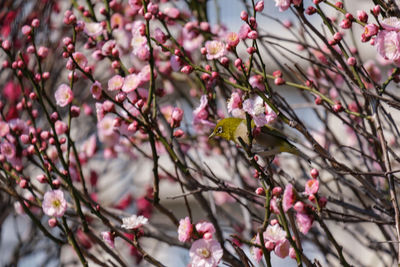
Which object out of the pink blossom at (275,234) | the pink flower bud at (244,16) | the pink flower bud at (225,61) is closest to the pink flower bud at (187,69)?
the pink flower bud at (225,61)

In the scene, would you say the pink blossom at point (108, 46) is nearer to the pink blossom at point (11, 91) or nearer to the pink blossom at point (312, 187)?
the pink blossom at point (312, 187)

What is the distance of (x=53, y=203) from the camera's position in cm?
180

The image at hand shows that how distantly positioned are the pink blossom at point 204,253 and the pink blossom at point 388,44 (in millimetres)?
697

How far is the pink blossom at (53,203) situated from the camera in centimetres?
179

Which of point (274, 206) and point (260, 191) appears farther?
point (260, 191)

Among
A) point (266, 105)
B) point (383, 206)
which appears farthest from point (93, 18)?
point (383, 206)

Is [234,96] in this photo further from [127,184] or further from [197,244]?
[127,184]

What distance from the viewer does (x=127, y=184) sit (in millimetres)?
4922

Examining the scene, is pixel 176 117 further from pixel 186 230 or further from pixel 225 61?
pixel 186 230

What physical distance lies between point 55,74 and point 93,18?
104cm

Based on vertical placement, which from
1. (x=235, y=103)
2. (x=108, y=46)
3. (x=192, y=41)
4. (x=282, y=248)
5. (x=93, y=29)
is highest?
(x=192, y=41)

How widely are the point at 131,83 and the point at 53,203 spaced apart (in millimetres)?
465

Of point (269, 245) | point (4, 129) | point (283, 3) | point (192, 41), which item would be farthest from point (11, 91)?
point (269, 245)

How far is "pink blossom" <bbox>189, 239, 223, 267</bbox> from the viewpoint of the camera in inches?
61.5
